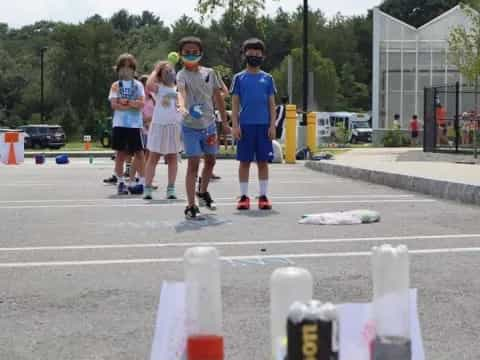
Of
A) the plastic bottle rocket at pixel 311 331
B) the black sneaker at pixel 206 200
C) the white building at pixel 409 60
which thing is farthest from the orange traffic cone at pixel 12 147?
the plastic bottle rocket at pixel 311 331

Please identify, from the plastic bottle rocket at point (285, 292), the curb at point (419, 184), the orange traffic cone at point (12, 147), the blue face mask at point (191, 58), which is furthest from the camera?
the orange traffic cone at point (12, 147)

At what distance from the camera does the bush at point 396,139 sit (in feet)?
117

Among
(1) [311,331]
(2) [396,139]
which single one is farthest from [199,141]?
(2) [396,139]

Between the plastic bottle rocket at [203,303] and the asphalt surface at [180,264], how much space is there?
1709 mm

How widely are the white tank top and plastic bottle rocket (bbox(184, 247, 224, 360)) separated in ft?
26.5

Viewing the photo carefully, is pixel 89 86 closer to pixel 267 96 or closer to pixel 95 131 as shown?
pixel 95 131

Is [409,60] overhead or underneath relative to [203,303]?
overhead

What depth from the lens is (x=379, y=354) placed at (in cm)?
204

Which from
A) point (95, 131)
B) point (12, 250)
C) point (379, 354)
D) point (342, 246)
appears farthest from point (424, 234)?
point (95, 131)

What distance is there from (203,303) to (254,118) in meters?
7.35

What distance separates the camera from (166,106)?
1023 centimetres

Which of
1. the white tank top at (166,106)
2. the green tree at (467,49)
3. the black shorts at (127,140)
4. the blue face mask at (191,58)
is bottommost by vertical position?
the black shorts at (127,140)

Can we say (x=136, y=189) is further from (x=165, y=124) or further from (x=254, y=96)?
(x=254, y=96)

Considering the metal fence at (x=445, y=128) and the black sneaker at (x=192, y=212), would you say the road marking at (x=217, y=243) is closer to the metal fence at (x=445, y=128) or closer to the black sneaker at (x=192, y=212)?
the black sneaker at (x=192, y=212)
